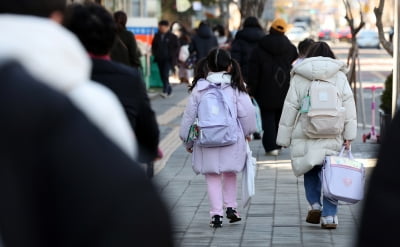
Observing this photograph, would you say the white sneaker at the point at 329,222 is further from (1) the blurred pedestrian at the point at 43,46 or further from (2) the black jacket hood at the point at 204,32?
(2) the black jacket hood at the point at 204,32

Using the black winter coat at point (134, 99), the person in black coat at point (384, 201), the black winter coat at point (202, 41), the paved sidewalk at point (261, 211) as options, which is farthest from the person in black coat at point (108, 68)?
the black winter coat at point (202, 41)

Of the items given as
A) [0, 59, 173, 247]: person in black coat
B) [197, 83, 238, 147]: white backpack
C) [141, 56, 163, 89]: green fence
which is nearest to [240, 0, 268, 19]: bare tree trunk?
[141, 56, 163, 89]: green fence

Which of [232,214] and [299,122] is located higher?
[299,122]

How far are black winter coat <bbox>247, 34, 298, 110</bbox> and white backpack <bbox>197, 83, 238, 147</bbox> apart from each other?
4.93m

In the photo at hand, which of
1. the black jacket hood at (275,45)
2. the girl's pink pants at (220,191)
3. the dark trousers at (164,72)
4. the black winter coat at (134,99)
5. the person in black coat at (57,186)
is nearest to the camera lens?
the person in black coat at (57,186)

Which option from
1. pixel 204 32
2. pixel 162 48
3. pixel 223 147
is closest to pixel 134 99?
pixel 223 147

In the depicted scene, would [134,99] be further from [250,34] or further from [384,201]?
[250,34]

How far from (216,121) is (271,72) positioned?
512 cm

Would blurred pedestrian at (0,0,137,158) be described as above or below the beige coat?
above

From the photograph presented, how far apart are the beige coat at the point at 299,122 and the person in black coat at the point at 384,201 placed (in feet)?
22.6

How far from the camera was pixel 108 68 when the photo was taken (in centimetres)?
480

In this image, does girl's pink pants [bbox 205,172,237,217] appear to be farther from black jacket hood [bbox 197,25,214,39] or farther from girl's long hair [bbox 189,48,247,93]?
black jacket hood [bbox 197,25,214,39]

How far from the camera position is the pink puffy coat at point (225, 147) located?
8.92m

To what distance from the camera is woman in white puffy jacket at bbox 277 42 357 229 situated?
28.9 ft
